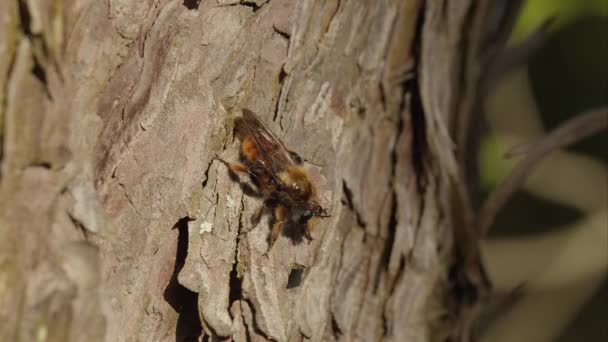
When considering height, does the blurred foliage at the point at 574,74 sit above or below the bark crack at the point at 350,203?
above

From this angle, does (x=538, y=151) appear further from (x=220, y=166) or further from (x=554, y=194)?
(x=220, y=166)

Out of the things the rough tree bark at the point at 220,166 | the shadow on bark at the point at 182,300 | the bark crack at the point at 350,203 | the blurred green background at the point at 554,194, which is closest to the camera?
the rough tree bark at the point at 220,166

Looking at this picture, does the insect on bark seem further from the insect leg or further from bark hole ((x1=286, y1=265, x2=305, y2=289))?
bark hole ((x1=286, y1=265, x2=305, y2=289))

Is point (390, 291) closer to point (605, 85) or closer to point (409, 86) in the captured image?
point (409, 86)

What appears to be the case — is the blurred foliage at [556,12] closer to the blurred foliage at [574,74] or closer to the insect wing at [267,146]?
the blurred foliage at [574,74]

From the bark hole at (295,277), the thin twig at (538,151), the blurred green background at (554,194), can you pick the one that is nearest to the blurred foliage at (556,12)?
the blurred green background at (554,194)
